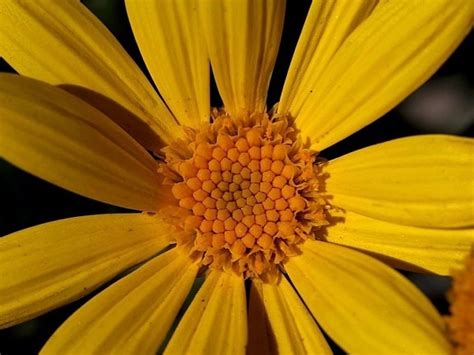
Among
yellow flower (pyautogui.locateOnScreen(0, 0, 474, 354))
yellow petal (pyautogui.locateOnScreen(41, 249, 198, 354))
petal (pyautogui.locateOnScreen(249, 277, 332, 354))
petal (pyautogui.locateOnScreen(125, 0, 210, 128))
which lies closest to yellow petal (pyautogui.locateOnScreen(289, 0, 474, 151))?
yellow flower (pyautogui.locateOnScreen(0, 0, 474, 354))

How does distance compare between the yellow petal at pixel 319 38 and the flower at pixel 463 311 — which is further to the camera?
the yellow petal at pixel 319 38

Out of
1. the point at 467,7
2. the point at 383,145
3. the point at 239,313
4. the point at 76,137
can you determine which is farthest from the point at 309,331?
the point at 467,7

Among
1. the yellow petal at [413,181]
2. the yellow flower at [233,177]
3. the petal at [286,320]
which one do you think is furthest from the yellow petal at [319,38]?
the petal at [286,320]

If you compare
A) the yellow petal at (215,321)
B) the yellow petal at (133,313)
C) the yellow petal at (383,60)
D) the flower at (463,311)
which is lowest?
the flower at (463,311)

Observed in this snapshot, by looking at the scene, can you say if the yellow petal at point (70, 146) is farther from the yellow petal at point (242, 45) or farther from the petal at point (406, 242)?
the petal at point (406, 242)

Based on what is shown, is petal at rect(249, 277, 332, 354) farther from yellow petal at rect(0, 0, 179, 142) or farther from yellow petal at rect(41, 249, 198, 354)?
yellow petal at rect(0, 0, 179, 142)

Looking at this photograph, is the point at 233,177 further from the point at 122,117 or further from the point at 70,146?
the point at 70,146

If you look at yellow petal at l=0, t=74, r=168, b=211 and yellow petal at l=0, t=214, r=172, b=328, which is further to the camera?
yellow petal at l=0, t=214, r=172, b=328
